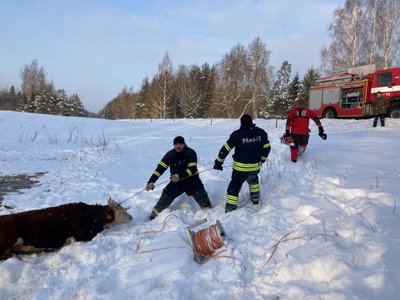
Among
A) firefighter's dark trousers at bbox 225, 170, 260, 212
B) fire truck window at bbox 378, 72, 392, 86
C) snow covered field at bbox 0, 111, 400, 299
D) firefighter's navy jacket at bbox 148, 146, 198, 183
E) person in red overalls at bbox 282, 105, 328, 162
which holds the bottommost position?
snow covered field at bbox 0, 111, 400, 299

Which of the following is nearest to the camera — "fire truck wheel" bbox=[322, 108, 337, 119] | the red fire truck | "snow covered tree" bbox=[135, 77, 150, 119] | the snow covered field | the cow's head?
the snow covered field

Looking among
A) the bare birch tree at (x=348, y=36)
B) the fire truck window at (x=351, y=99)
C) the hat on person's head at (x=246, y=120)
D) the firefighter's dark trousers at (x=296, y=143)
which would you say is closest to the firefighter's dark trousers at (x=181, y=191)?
the hat on person's head at (x=246, y=120)

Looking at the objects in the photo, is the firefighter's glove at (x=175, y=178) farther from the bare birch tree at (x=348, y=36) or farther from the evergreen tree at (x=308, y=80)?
the evergreen tree at (x=308, y=80)

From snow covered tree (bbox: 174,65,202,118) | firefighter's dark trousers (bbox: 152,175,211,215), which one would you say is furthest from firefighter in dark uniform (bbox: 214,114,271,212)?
snow covered tree (bbox: 174,65,202,118)

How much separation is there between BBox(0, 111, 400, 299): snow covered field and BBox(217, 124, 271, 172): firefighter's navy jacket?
742mm

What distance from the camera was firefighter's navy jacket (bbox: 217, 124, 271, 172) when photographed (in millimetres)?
5934

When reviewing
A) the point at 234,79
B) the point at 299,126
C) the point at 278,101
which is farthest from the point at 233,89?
the point at 299,126

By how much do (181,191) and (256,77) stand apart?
36.7 m

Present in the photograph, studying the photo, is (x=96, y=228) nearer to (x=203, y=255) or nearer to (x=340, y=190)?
(x=203, y=255)

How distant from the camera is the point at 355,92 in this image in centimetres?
1892

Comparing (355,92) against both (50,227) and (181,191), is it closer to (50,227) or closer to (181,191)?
(181,191)

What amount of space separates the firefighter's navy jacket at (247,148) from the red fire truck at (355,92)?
46.4 ft

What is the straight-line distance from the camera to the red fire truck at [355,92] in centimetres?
1705

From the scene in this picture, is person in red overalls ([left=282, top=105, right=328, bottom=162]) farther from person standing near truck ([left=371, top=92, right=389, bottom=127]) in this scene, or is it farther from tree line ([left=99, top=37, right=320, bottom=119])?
tree line ([left=99, top=37, right=320, bottom=119])
